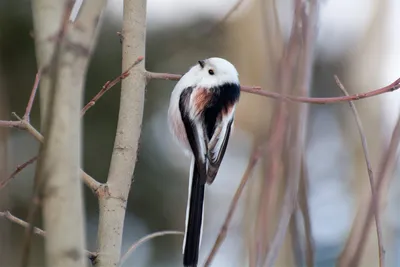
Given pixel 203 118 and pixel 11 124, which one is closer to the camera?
pixel 11 124

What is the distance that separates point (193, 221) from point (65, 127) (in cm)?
82

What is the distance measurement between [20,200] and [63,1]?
4627 millimetres

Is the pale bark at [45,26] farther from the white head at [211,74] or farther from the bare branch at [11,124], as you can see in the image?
the white head at [211,74]

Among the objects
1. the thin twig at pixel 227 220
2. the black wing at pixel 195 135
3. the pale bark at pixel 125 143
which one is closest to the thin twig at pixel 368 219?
the thin twig at pixel 227 220

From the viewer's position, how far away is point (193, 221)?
5.44ft

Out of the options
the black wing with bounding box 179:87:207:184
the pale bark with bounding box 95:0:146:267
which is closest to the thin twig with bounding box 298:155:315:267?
the pale bark with bounding box 95:0:146:267

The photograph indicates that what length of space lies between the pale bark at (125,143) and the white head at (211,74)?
0.61m

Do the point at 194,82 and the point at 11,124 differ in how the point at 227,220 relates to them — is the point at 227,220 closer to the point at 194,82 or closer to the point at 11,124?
the point at 11,124

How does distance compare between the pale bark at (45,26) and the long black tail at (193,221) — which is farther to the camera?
the long black tail at (193,221)

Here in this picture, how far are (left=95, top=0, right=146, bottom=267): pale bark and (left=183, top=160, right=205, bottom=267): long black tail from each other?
0.27 meters

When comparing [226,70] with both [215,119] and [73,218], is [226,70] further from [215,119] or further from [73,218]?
[73,218]

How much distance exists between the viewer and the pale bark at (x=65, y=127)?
2.85ft

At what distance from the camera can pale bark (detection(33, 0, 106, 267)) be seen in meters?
0.87

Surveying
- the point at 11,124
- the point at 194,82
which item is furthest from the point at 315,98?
the point at 194,82
